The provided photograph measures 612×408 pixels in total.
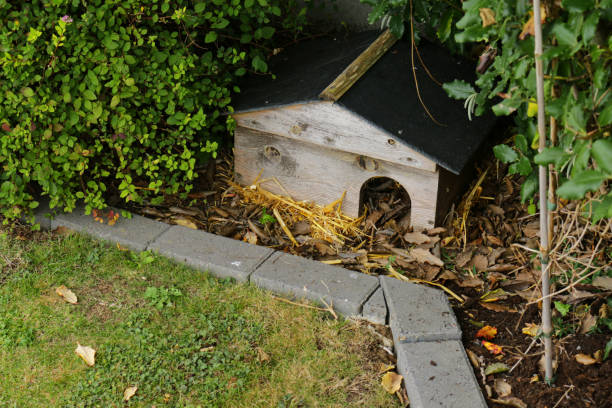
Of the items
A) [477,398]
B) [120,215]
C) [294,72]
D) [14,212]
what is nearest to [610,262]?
[477,398]

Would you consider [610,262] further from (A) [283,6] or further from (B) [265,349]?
(A) [283,6]

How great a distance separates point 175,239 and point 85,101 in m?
0.90

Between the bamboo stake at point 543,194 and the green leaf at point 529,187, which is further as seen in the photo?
the green leaf at point 529,187

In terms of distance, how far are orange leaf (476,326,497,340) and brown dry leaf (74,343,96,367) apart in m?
1.80

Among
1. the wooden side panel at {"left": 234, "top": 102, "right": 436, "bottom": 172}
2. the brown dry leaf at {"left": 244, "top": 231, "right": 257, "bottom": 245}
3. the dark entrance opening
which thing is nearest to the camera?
the wooden side panel at {"left": 234, "top": 102, "right": 436, "bottom": 172}

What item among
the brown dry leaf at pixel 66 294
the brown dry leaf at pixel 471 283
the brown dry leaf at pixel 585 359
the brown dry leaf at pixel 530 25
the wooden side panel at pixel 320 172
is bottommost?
the brown dry leaf at pixel 66 294

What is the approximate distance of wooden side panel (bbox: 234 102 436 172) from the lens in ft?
12.0

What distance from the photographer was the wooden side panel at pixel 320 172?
12.5ft

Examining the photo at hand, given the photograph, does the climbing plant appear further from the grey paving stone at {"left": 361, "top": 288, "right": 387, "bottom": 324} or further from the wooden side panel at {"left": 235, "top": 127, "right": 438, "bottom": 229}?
the wooden side panel at {"left": 235, "top": 127, "right": 438, "bottom": 229}

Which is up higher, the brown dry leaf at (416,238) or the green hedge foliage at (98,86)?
the green hedge foliage at (98,86)

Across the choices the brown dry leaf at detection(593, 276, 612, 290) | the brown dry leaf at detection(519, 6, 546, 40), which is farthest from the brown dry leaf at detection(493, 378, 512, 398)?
the brown dry leaf at detection(519, 6, 546, 40)

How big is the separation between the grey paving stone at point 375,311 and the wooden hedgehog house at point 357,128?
79cm

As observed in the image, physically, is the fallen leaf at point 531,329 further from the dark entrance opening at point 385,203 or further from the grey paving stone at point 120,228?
the grey paving stone at point 120,228

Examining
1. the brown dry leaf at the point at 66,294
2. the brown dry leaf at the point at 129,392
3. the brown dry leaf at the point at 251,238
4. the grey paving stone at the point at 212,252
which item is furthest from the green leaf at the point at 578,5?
the brown dry leaf at the point at 66,294
